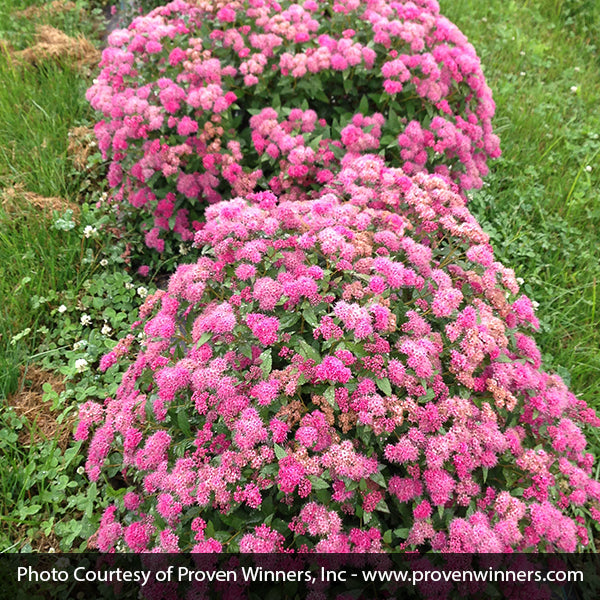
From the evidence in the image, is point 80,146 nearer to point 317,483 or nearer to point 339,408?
point 339,408

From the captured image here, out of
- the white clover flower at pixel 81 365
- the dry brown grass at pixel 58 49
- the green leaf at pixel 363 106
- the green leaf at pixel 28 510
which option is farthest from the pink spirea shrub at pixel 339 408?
the dry brown grass at pixel 58 49

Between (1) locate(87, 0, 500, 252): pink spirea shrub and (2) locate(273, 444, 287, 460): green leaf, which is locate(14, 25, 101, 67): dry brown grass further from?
(2) locate(273, 444, 287, 460): green leaf

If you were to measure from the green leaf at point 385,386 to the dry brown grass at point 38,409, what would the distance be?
2.06m

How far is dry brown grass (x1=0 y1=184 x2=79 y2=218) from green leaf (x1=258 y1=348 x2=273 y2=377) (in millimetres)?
2746

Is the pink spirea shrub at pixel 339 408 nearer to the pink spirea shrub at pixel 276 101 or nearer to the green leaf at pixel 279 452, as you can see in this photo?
the green leaf at pixel 279 452

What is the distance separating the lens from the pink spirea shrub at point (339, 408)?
180 cm

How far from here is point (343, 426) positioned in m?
1.84

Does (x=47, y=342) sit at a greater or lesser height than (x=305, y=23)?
lesser

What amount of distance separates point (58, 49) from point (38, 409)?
13.3 feet

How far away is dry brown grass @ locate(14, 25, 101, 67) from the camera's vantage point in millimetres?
5035

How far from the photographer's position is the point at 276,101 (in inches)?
131

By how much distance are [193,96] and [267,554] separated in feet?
8.93

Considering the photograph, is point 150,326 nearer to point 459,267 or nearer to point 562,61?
point 459,267

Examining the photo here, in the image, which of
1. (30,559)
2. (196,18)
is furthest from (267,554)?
(196,18)
